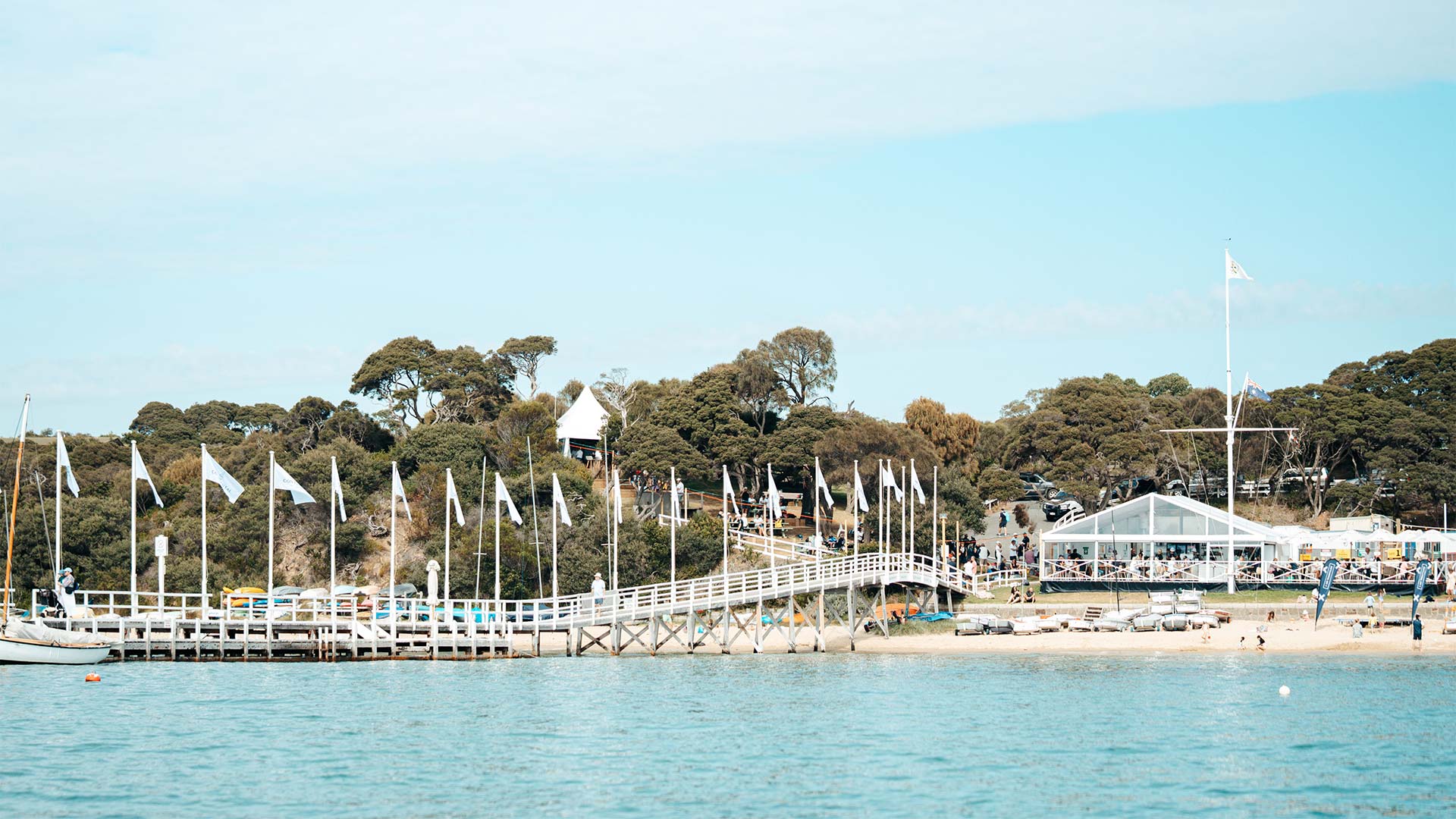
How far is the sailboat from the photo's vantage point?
4825 centimetres

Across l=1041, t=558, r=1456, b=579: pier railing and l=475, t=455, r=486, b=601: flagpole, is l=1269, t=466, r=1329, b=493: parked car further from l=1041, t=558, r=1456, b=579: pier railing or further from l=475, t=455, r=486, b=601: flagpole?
l=475, t=455, r=486, b=601: flagpole

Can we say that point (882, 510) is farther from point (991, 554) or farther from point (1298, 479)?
point (1298, 479)

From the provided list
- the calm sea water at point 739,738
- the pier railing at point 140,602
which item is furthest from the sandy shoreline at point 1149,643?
the pier railing at point 140,602

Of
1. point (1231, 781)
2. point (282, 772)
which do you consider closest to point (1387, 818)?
point (1231, 781)

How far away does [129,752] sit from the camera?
3538 cm

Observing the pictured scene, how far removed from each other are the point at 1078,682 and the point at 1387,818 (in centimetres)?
1807

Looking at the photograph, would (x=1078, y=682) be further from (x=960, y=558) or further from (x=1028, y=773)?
(x=960, y=558)

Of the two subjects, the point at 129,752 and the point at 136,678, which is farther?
the point at 136,678

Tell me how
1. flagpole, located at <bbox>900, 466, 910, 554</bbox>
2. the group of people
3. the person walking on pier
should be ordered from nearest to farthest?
1. the person walking on pier
2. flagpole, located at <bbox>900, 466, 910, 554</bbox>
3. the group of people

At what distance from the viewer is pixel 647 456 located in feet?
284

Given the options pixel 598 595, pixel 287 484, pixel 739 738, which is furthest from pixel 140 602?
pixel 739 738

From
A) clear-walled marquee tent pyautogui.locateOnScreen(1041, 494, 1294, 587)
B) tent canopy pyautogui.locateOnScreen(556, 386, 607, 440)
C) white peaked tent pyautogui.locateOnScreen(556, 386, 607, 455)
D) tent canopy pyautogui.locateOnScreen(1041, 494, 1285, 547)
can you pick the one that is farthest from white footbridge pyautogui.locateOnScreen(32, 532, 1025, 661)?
tent canopy pyautogui.locateOnScreen(556, 386, 607, 440)

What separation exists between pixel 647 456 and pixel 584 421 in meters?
14.3

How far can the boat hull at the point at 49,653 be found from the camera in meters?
48.2
